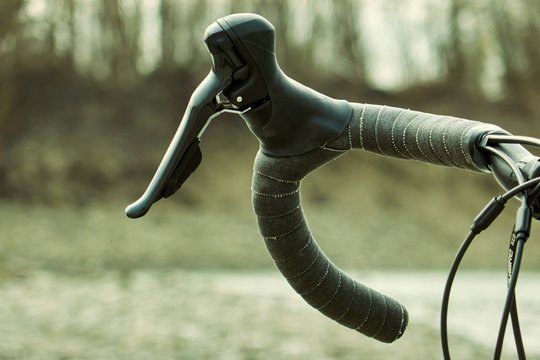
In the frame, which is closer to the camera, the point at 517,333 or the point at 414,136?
the point at 517,333

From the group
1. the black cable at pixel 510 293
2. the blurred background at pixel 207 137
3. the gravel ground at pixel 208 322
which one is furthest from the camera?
the blurred background at pixel 207 137

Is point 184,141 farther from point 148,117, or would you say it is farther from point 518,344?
point 148,117

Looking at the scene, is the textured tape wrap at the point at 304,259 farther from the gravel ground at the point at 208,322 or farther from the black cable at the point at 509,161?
the gravel ground at the point at 208,322

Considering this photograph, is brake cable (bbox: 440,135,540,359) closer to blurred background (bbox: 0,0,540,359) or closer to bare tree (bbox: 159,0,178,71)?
blurred background (bbox: 0,0,540,359)

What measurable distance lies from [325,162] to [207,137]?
57.8 ft

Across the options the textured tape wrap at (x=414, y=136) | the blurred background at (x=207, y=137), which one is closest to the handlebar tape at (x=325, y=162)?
the textured tape wrap at (x=414, y=136)

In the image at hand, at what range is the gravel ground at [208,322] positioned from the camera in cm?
584

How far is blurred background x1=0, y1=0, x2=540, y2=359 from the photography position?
14031mm

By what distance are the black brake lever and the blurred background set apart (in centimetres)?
1033

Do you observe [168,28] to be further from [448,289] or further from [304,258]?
[448,289]

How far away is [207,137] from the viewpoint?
18938 millimetres

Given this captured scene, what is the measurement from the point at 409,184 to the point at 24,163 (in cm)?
1128

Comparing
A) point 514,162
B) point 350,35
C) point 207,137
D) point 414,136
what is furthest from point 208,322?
point 350,35

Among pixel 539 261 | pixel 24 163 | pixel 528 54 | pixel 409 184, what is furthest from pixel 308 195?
pixel 528 54
